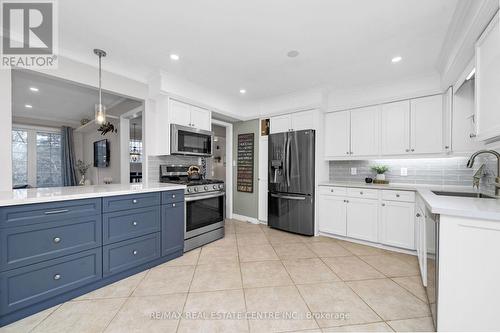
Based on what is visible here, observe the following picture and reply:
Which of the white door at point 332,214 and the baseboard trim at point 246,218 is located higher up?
the white door at point 332,214

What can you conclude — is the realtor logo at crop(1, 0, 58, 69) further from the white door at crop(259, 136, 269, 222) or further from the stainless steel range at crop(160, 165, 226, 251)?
the white door at crop(259, 136, 269, 222)

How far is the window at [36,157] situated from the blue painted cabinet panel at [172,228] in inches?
209

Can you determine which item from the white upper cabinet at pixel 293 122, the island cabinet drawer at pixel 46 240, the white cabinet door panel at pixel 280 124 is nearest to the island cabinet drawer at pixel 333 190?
the white upper cabinet at pixel 293 122

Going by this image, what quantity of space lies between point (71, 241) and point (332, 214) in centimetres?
329

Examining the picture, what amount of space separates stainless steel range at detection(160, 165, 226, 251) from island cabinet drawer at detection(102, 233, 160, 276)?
46 centimetres

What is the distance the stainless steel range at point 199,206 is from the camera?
278cm

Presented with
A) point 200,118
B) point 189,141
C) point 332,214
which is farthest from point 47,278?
point 332,214

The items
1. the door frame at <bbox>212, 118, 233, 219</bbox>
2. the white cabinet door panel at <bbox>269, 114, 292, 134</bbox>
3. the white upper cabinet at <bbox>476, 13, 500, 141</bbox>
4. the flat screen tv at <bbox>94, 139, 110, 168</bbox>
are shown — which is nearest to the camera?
the white upper cabinet at <bbox>476, 13, 500, 141</bbox>

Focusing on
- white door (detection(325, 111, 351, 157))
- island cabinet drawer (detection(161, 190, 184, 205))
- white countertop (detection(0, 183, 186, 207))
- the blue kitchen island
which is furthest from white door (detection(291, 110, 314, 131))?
white countertop (detection(0, 183, 186, 207))

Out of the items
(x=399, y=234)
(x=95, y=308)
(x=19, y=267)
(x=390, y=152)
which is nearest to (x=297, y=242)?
(x=399, y=234)

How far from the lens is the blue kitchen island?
1.51 metres

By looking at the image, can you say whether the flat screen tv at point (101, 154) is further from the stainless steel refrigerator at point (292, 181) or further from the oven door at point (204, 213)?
the stainless steel refrigerator at point (292, 181)

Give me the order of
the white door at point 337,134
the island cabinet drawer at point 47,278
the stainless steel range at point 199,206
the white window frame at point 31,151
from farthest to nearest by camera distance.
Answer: the white window frame at point 31,151, the white door at point 337,134, the stainless steel range at point 199,206, the island cabinet drawer at point 47,278

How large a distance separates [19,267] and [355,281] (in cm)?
289
